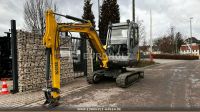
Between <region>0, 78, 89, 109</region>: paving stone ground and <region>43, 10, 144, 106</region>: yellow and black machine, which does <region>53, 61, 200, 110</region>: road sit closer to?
<region>43, 10, 144, 106</region>: yellow and black machine

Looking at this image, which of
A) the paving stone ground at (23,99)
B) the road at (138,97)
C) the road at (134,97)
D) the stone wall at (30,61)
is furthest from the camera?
the stone wall at (30,61)

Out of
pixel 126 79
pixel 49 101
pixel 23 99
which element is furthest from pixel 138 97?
pixel 23 99

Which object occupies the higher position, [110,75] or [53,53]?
[53,53]

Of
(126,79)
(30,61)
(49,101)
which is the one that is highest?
(30,61)

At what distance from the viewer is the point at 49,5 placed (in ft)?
97.9

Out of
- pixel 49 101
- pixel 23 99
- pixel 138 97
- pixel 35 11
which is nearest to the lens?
pixel 49 101

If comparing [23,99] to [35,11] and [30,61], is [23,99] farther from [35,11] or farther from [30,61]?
[35,11]

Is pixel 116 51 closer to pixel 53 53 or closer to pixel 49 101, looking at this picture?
pixel 53 53

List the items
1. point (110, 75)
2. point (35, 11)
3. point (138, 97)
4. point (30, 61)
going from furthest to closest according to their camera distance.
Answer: point (35, 11)
point (110, 75)
point (30, 61)
point (138, 97)

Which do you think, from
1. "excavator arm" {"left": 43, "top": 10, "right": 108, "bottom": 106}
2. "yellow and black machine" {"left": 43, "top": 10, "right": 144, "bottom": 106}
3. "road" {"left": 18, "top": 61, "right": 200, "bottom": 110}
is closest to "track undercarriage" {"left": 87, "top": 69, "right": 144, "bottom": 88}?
"yellow and black machine" {"left": 43, "top": 10, "right": 144, "bottom": 106}

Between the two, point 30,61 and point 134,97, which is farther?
point 30,61

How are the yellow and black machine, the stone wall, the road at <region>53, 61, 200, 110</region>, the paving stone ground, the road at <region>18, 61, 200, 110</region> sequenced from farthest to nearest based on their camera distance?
the yellow and black machine, the stone wall, the paving stone ground, the road at <region>53, 61, 200, 110</region>, the road at <region>18, 61, 200, 110</region>

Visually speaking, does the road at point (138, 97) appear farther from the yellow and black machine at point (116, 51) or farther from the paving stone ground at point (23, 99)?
the paving stone ground at point (23, 99)

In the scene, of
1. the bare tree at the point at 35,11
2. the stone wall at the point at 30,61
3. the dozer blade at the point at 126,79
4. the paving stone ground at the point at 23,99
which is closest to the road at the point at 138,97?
the dozer blade at the point at 126,79
